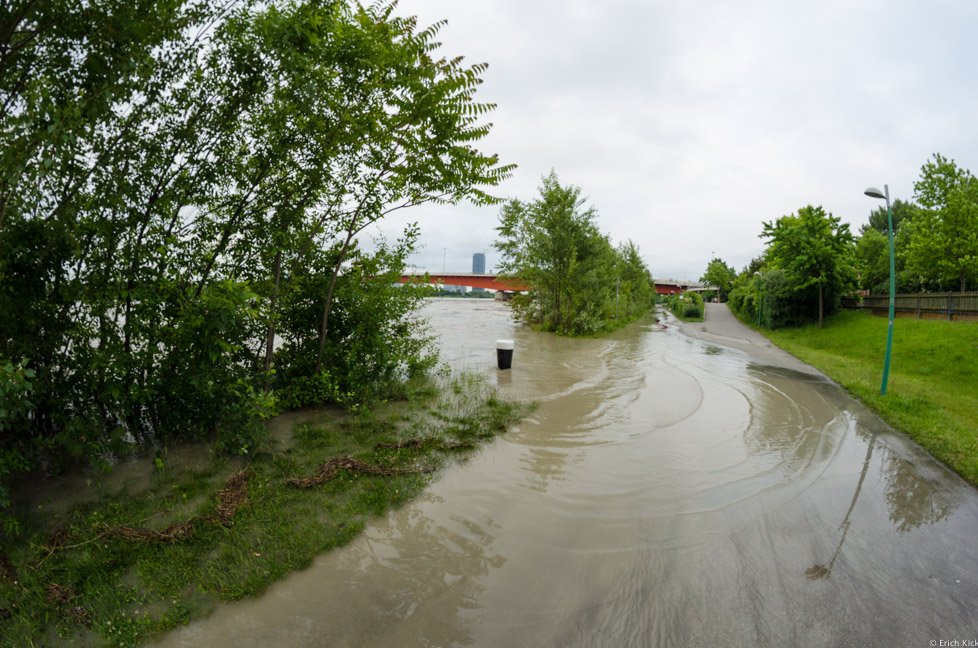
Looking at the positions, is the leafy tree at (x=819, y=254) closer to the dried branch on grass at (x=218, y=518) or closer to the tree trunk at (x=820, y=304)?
the tree trunk at (x=820, y=304)

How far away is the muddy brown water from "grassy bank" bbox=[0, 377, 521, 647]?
0.27 metres

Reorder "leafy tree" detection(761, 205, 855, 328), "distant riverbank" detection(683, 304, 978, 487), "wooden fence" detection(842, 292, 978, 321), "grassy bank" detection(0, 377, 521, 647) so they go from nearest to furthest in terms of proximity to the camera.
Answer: "grassy bank" detection(0, 377, 521, 647) → "distant riverbank" detection(683, 304, 978, 487) → "wooden fence" detection(842, 292, 978, 321) → "leafy tree" detection(761, 205, 855, 328)

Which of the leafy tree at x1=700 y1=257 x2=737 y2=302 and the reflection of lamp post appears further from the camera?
the leafy tree at x1=700 y1=257 x2=737 y2=302

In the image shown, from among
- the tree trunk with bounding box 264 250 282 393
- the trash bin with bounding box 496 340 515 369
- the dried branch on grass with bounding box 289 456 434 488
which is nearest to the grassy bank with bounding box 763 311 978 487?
the dried branch on grass with bounding box 289 456 434 488

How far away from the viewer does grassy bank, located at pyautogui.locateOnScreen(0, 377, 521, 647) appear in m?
3.04

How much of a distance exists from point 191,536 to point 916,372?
23.1 meters

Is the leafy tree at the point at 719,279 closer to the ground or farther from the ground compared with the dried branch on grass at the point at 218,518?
farther from the ground

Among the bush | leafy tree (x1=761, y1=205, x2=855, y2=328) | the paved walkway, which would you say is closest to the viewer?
the paved walkway

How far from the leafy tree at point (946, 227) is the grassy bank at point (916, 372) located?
12.9ft

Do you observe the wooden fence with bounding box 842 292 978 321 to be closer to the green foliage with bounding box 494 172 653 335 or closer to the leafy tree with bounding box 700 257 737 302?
the green foliage with bounding box 494 172 653 335

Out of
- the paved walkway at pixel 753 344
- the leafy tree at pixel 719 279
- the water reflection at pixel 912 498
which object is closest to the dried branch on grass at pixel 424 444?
the water reflection at pixel 912 498

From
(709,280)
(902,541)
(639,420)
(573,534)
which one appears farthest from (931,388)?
(709,280)

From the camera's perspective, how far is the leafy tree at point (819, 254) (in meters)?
27.4

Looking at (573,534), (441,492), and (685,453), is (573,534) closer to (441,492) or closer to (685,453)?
(441,492)
